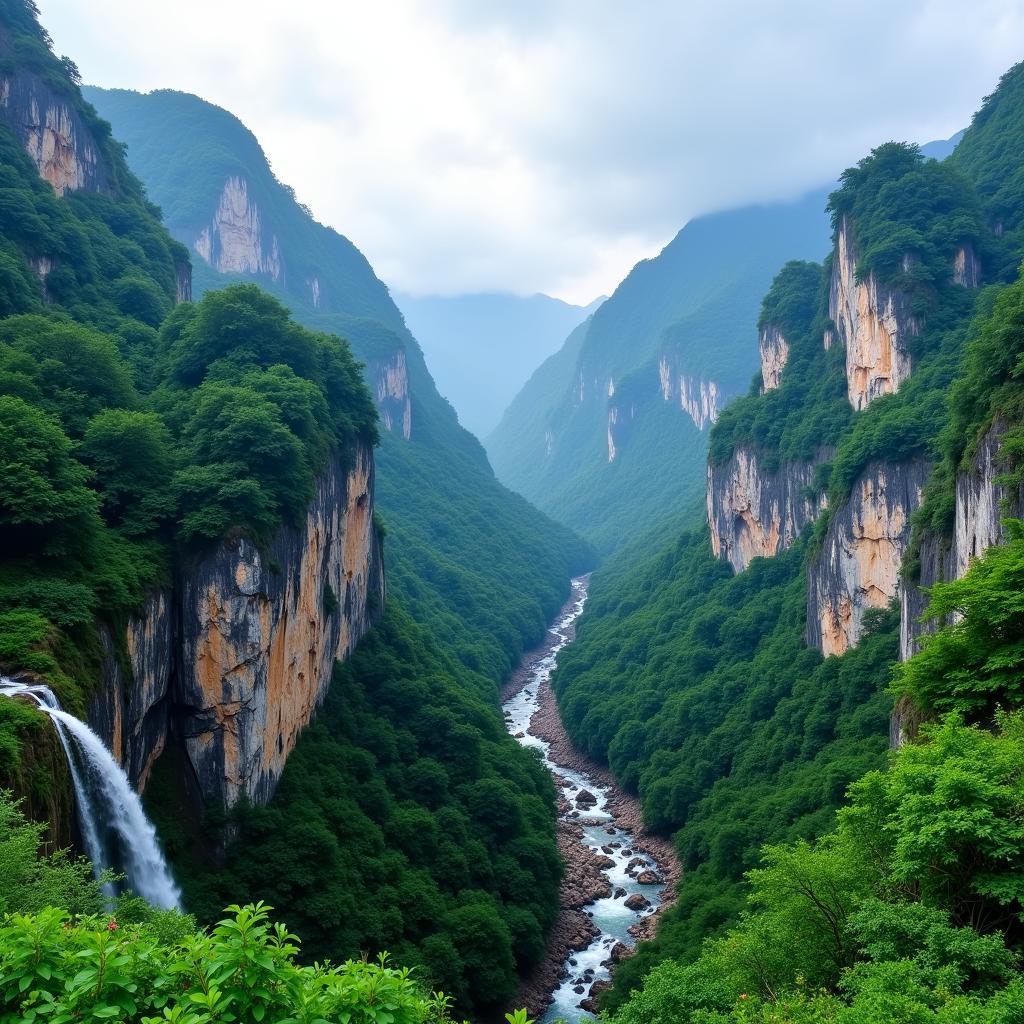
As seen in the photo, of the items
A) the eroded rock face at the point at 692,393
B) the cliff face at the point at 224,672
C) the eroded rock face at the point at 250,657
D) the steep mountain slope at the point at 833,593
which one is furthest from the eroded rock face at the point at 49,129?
the eroded rock face at the point at 692,393

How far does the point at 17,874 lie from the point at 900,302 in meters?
55.6

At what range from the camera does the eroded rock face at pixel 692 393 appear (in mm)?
146250

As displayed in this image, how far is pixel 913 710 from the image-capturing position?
1922 cm

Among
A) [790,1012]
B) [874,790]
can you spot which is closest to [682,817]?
[874,790]

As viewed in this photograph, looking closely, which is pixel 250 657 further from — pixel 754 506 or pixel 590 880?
pixel 754 506

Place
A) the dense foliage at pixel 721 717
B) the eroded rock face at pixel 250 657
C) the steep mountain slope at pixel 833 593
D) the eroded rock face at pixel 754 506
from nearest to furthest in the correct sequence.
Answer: the steep mountain slope at pixel 833 593
the eroded rock face at pixel 250 657
the dense foliage at pixel 721 717
the eroded rock face at pixel 754 506

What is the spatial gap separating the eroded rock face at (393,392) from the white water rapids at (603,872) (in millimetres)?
57944

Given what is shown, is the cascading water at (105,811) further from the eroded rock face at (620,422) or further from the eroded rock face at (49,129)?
the eroded rock face at (620,422)

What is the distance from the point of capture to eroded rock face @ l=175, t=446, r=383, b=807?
25.5 metres

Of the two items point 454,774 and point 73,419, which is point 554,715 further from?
point 73,419

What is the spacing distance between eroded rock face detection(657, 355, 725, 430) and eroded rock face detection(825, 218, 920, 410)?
74440mm

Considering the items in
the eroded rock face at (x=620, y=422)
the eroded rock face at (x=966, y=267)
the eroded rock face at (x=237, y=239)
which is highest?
the eroded rock face at (x=237, y=239)

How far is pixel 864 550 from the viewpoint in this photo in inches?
1740

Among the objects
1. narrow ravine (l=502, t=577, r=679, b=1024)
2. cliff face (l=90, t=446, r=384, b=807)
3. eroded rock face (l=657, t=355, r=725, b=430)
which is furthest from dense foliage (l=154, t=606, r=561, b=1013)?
eroded rock face (l=657, t=355, r=725, b=430)
